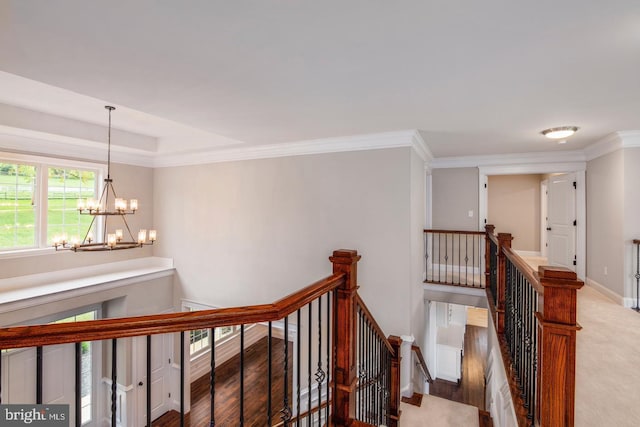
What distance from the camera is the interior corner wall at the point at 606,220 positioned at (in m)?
4.07

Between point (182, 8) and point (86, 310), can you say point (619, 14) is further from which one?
point (86, 310)

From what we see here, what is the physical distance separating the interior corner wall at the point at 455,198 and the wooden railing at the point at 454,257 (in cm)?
24

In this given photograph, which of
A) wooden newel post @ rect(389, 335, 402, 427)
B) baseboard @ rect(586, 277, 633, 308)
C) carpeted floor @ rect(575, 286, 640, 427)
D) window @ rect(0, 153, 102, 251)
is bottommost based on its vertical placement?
wooden newel post @ rect(389, 335, 402, 427)

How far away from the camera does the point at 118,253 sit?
5.61 metres

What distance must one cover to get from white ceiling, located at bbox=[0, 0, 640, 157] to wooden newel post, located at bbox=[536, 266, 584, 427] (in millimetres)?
1398

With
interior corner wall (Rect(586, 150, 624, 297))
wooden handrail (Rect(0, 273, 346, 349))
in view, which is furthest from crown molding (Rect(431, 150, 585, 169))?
wooden handrail (Rect(0, 273, 346, 349))

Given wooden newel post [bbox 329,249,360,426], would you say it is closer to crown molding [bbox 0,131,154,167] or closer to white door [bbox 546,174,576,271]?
crown molding [bbox 0,131,154,167]

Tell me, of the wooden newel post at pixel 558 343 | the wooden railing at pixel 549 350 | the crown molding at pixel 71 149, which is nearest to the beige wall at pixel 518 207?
the wooden railing at pixel 549 350

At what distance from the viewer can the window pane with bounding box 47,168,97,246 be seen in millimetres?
4789

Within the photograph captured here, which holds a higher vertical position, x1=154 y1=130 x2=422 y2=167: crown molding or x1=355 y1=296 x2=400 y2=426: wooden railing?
x1=154 y1=130 x2=422 y2=167: crown molding

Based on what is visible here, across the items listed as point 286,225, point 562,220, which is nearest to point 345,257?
point 286,225

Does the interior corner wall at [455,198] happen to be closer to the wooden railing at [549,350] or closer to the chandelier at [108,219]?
the wooden railing at [549,350]

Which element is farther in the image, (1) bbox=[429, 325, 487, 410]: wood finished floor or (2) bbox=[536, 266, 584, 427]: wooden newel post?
(1) bbox=[429, 325, 487, 410]: wood finished floor

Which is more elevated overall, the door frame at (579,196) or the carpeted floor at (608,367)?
the door frame at (579,196)
